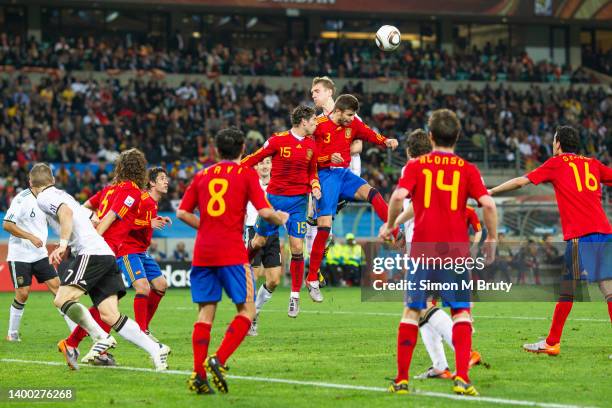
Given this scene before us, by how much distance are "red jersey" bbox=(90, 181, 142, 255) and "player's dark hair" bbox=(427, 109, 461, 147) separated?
443 cm

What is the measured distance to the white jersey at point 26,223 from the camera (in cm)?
1650

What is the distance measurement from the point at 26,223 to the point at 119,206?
475cm

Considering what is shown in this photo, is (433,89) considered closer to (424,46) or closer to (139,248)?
(424,46)

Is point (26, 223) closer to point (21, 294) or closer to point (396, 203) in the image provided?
point (21, 294)

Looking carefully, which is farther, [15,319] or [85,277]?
[15,319]

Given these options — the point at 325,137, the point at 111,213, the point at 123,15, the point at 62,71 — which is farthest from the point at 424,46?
the point at 111,213

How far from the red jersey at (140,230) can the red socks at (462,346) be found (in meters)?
5.56

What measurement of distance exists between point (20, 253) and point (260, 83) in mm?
30025

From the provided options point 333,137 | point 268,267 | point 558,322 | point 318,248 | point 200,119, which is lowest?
point 558,322

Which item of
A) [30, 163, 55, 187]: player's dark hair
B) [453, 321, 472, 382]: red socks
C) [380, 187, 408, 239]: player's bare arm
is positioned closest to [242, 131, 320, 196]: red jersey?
[30, 163, 55, 187]: player's dark hair

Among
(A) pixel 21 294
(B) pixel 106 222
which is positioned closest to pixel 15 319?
(A) pixel 21 294

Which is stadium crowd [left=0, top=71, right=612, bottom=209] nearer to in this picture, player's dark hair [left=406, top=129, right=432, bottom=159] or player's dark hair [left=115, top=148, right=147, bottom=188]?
player's dark hair [left=115, top=148, right=147, bottom=188]

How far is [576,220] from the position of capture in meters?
Answer: 12.7

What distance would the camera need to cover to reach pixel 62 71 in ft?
143
